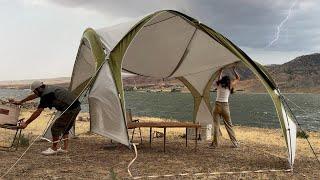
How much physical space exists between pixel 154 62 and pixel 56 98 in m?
5.42

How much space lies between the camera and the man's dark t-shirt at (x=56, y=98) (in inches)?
422

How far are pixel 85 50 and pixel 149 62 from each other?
241cm

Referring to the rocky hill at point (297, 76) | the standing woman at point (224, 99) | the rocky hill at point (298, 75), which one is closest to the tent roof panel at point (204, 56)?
the standing woman at point (224, 99)

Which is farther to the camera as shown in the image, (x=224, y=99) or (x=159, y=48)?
(x=159, y=48)

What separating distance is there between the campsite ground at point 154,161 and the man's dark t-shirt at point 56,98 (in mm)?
1162

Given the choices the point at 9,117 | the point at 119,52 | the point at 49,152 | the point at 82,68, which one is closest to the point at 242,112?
the point at 82,68

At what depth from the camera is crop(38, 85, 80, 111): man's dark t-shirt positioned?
10711mm

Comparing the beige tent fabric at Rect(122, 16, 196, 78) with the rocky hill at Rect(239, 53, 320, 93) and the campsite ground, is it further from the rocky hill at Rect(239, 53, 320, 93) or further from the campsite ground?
the rocky hill at Rect(239, 53, 320, 93)

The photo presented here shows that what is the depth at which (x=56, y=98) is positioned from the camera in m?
10.9

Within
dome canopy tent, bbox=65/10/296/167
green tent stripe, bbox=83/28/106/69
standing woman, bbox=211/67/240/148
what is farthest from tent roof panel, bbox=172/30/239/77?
green tent stripe, bbox=83/28/106/69

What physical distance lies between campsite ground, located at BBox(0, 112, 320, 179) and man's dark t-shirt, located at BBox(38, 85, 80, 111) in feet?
3.81

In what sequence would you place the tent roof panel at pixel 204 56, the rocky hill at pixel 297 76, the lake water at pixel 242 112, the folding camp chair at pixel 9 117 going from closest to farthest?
the folding camp chair at pixel 9 117
the tent roof panel at pixel 204 56
the lake water at pixel 242 112
the rocky hill at pixel 297 76

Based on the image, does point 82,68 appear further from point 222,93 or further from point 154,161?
point 154,161

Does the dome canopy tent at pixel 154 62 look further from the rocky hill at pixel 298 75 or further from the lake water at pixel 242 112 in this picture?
the rocky hill at pixel 298 75
